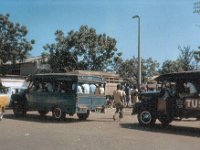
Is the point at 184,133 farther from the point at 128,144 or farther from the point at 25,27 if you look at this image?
the point at 25,27

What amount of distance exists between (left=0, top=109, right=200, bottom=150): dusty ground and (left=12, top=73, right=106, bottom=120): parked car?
119 cm

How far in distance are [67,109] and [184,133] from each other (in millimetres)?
5843

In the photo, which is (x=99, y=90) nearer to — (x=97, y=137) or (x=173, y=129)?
(x=173, y=129)

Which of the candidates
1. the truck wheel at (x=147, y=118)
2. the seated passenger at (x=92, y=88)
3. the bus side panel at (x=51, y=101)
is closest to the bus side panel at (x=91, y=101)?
the seated passenger at (x=92, y=88)

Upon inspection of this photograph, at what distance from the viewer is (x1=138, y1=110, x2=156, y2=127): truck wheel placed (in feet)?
58.8

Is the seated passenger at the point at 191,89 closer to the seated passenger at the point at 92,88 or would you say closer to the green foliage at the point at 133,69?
the seated passenger at the point at 92,88

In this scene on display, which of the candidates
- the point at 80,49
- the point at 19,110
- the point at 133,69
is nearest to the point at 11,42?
the point at 80,49

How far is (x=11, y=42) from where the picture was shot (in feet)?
143

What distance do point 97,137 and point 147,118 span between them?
4422 millimetres

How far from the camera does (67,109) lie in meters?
19.5

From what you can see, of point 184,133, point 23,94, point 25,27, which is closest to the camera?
point 184,133

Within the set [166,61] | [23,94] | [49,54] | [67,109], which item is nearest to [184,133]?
[67,109]

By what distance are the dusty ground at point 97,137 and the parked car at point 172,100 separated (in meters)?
0.59

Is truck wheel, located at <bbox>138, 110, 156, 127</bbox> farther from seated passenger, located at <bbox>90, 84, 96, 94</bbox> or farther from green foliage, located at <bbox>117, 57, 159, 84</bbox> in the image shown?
green foliage, located at <bbox>117, 57, 159, 84</bbox>
